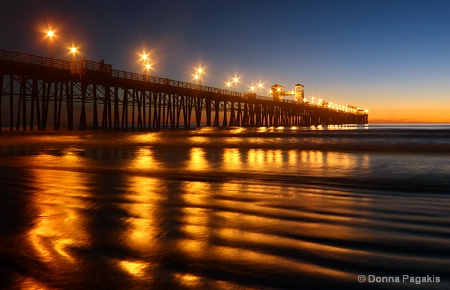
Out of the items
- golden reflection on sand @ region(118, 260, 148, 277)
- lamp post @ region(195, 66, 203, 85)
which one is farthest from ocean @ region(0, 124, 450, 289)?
lamp post @ region(195, 66, 203, 85)

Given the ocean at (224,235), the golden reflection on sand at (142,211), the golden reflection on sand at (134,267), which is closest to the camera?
the ocean at (224,235)

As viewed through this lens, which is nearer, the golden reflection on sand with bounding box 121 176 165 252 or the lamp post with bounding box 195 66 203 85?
the golden reflection on sand with bounding box 121 176 165 252

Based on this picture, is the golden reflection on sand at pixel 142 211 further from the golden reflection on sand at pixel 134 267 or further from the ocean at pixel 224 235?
the golden reflection on sand at pixel 134 267

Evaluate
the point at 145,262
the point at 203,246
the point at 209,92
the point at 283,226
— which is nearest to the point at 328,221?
the point at 283,226

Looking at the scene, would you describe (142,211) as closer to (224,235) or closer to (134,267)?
(224,235)

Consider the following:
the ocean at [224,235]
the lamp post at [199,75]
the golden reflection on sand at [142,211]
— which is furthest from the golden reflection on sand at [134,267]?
the lamp post at [199,75]

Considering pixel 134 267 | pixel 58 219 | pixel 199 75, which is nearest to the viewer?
pixel 134 267

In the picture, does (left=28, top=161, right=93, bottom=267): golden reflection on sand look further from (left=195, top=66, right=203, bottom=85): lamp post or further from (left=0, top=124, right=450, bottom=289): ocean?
(left=195, top=66, right=203, bottom=85): lamp post

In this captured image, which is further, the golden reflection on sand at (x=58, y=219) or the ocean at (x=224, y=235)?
the golden reflection on sand at (x=58, y=219)

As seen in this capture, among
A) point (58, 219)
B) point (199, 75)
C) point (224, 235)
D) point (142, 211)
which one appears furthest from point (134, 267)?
point (199, 75)

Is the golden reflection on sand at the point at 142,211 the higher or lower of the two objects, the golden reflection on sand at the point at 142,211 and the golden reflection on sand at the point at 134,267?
the higher

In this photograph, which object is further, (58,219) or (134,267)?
(58,219)

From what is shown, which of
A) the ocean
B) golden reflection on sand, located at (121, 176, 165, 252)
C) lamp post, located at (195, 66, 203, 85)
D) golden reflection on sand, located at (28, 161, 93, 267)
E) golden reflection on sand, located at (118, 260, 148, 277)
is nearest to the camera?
the ocean

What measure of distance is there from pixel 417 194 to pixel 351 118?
180m
